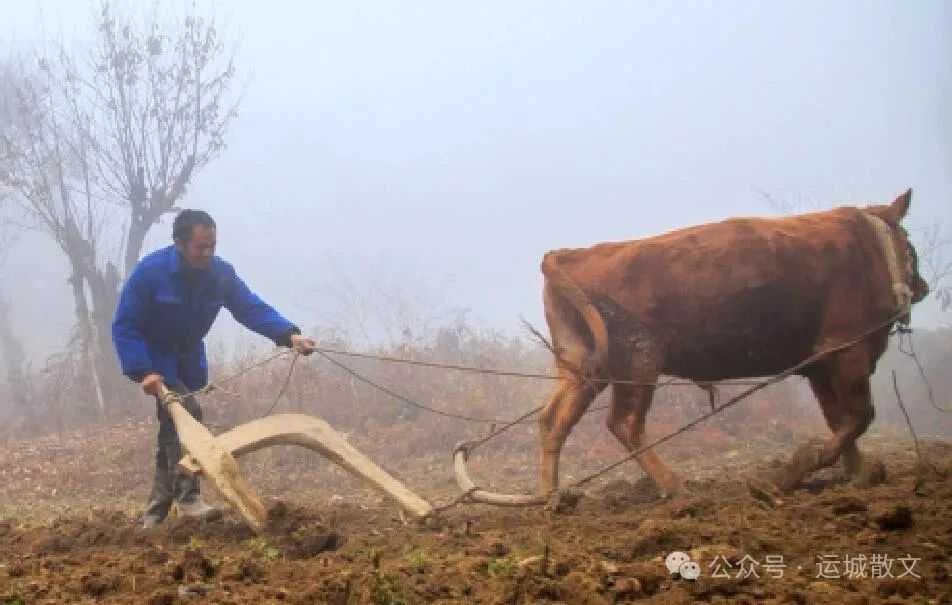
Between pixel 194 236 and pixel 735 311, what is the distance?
11.2ft

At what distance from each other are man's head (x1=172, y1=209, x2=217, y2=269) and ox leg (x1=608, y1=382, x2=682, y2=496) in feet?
9.20

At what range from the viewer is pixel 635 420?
5.65 meters

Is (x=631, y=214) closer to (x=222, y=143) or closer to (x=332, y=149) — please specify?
(x=332, y=149)

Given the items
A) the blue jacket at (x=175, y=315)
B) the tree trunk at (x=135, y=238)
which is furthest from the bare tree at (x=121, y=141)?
the blue jacket at (x=175, y=315)

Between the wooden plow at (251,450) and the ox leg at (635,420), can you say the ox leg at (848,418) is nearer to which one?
the ox leg at (635,420)

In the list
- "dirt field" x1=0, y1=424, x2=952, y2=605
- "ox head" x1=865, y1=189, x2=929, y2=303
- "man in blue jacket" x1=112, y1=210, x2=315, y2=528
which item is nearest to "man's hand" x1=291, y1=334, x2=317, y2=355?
"man in blue jacket" x1=112, y1=210, x2=315, y2=528

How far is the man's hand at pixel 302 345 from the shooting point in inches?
217

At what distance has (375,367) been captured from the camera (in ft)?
46.3

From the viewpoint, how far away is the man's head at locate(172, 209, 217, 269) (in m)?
5.30

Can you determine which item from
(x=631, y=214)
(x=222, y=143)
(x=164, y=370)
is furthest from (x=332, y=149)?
(x=164, y=370)

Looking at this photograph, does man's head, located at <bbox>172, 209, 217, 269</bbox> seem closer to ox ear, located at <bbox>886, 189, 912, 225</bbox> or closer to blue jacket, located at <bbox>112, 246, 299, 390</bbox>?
blue jacket, located at <bbox>112, 246, 299, 390</bbox>

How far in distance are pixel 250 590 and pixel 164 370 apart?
9.52 feet

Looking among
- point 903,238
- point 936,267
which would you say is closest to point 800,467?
point 903,238

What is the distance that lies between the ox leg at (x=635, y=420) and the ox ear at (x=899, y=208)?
1.83 meters
